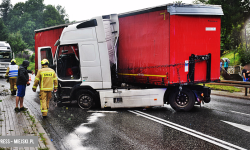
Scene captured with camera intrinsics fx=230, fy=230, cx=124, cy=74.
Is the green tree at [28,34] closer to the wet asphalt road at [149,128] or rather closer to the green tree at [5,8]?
the green tree at [5,8]

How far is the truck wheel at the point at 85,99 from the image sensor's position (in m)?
8.45

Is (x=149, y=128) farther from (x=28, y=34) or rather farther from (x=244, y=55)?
(x=28, y=34)

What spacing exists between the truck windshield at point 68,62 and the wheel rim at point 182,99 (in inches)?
143

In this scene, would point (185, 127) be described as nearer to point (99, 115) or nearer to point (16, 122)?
point (99, 115)

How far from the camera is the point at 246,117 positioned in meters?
7.35

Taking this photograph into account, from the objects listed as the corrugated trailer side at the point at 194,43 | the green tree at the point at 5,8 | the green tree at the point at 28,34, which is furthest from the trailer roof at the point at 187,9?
the green tree at the point at 5,8

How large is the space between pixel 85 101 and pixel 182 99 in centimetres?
349

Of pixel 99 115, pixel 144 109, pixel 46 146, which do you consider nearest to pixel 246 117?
pixel 144 109

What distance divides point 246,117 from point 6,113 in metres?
7.63

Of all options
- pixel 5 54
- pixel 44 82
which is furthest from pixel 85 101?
pixel 5 54

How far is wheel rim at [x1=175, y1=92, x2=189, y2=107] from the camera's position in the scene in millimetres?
7961

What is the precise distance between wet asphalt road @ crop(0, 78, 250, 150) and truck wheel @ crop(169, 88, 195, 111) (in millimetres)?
229

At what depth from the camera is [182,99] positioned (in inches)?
314

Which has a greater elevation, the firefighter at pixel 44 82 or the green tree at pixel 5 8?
the green tree at pixel 5 8
